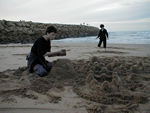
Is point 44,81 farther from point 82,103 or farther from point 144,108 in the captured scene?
point 144,108

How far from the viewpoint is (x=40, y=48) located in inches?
159

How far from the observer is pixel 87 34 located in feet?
93.4

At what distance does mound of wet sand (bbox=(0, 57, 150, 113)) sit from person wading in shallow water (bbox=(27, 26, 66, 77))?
141 mm

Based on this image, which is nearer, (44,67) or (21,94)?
(21,94)

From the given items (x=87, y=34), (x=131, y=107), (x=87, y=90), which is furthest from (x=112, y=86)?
(x=87, y=34)

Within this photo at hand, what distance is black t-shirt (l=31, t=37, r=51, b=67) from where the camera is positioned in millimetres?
4035

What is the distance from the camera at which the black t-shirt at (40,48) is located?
4035mm

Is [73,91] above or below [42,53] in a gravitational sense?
below

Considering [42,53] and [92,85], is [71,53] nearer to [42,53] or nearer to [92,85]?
[42,53]

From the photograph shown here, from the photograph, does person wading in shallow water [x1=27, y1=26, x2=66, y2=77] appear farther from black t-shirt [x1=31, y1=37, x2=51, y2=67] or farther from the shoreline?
the shoreline

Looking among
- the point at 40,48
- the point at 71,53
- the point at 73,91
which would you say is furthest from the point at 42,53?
the point at 71,53

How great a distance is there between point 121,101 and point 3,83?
219cm

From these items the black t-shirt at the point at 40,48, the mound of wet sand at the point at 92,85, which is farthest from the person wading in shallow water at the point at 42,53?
the mound of wet sand at the point at 92,85

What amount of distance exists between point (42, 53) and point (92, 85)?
4.57ft
